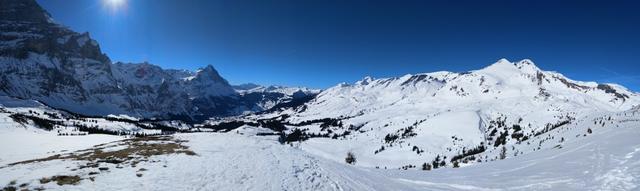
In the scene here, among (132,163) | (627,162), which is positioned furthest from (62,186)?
(627,162)

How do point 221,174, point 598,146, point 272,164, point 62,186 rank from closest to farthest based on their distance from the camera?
point 62,186
point 598,146
point 221,174
point 272,164

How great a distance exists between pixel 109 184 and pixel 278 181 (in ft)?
32.9

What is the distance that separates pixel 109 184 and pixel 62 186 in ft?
7.14

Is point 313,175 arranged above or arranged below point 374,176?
above

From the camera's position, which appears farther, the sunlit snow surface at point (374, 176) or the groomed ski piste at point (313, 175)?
the groomed ski piste at point (313, 175)

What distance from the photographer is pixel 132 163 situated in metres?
28.8

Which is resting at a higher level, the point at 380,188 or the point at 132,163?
the point at 132,163

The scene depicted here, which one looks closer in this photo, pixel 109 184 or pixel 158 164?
pixel 109 184

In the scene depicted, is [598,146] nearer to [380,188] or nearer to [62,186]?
[380,188]

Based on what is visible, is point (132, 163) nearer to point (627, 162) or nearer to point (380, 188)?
point (380, 188)

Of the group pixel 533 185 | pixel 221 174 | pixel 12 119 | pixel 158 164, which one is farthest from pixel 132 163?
pixel 12 119

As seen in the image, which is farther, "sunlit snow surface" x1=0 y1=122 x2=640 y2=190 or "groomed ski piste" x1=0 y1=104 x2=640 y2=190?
"groomed ski piste" x1=0 y1=104 x2=640 y2=190

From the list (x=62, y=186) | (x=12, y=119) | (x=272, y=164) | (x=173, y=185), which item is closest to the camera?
(x=62, y=186)

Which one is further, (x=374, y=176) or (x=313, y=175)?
(x=374, y=176)
